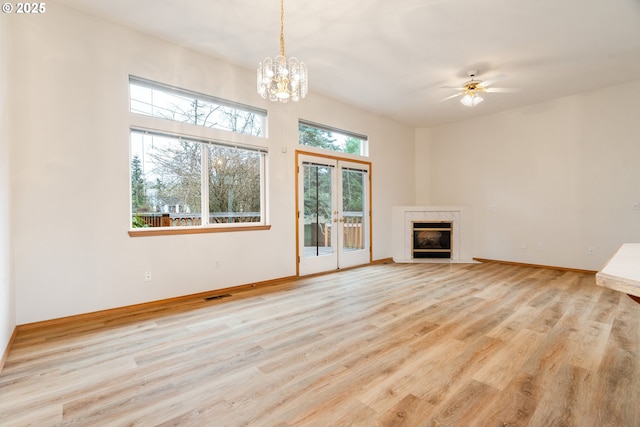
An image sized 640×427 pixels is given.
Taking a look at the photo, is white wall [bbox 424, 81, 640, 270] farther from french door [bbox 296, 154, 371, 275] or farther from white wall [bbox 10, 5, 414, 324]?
white wall [bbox 10, 5, 414, 324]

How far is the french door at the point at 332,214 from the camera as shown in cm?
489

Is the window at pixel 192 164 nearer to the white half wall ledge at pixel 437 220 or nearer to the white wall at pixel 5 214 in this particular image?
the white wall at pixel 5 214

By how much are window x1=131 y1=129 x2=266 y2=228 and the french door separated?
0.82 m

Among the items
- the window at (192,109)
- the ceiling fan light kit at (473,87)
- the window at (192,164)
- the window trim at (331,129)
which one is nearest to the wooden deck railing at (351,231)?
A: the window at (192,164)

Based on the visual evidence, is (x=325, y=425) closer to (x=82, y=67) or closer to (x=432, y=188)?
(x=82, y=67)

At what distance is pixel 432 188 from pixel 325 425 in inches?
252

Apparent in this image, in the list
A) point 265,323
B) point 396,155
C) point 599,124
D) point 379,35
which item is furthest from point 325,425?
point 599,124

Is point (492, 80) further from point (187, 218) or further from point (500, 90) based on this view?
point (187, 218)

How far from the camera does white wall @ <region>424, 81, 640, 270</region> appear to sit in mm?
4688

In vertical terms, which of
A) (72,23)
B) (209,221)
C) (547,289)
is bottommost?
(547,289)

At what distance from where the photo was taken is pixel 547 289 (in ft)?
13.3

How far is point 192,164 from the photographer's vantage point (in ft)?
12.3

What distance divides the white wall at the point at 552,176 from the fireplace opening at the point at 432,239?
64 cm

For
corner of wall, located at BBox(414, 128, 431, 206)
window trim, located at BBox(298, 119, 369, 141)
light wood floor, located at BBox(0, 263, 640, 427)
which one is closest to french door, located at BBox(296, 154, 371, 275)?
window trim, located at BBox(298, 119, 369, 141)
